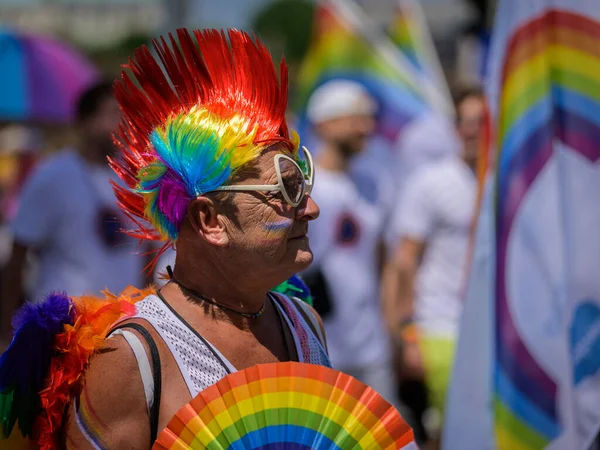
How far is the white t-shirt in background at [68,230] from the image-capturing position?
5.29m

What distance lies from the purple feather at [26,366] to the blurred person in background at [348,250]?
10.7 ft

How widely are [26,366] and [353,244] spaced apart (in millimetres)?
3748

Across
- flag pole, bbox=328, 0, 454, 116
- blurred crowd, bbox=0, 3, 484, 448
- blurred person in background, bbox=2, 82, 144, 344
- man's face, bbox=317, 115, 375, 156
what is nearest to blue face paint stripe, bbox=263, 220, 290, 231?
blurred crowd, bbox=0, 3, 484, 448

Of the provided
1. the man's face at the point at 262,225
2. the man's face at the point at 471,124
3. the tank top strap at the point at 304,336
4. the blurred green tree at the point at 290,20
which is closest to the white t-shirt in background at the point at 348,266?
the man's face at the point at 471,124

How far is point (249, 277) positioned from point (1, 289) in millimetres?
3199

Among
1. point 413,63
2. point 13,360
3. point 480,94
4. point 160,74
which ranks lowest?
point 13,360

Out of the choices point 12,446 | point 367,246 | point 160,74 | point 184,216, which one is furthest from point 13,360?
point 367,246

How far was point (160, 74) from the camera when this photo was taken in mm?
2547

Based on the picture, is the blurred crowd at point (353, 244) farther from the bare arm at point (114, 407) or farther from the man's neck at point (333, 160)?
the bare arm at point (114, 407)

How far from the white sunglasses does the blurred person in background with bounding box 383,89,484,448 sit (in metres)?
3.06

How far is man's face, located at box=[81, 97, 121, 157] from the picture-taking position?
17.7 feet

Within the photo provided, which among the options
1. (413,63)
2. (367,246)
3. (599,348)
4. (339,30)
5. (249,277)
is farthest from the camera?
(413,63)

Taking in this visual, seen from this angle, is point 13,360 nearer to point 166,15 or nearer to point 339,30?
point 166,15

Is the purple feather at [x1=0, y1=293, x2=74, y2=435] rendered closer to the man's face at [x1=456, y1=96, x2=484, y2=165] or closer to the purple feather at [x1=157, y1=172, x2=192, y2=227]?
the purple feather at [x1=157, y1=172, x2=192, y2=227]
